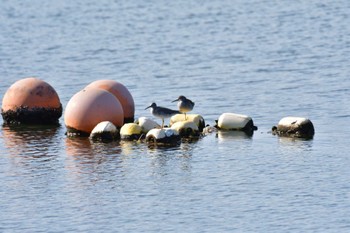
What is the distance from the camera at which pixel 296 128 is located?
38.0m

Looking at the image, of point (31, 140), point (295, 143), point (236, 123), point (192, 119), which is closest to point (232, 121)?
point (236, 123)

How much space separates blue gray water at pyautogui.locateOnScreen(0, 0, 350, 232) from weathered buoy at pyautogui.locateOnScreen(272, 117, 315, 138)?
1.18 ft

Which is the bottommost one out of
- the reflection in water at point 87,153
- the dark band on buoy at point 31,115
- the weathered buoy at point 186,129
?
the reflection in water at point 87,153

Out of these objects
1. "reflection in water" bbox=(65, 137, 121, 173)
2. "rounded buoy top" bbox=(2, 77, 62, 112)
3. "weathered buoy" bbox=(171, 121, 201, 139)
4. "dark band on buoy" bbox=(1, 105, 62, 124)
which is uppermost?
"rounded buoy top" bbox=(2, 77, 62, 112)

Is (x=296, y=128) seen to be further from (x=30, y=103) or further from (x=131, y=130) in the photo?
(x=30, y=103)

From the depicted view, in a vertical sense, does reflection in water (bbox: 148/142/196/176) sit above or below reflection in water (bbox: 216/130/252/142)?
below

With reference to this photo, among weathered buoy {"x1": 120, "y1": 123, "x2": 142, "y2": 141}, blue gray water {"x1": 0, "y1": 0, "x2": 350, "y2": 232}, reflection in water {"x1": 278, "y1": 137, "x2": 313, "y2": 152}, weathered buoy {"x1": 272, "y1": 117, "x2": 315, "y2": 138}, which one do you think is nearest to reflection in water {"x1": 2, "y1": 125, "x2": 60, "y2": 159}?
blue gray water {"x1": 0, "y1": 0, "x2": 350, "y2": 232}

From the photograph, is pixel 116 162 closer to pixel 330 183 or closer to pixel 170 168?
pixel 170 168

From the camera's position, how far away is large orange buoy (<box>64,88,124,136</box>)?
3856 centimetres

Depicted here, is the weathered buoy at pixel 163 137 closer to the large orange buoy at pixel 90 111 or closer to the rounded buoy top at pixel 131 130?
the rounded buoy top at pixel 131 130

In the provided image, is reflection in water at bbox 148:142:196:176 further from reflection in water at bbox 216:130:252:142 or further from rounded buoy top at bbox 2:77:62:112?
rounded buoy top at bbox 2:77:62:112

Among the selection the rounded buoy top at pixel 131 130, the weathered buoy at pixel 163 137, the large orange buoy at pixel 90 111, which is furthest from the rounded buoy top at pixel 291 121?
the large orange buoy at pixel 90 111

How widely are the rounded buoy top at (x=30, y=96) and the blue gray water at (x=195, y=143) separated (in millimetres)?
1103

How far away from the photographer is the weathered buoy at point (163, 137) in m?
36.8
